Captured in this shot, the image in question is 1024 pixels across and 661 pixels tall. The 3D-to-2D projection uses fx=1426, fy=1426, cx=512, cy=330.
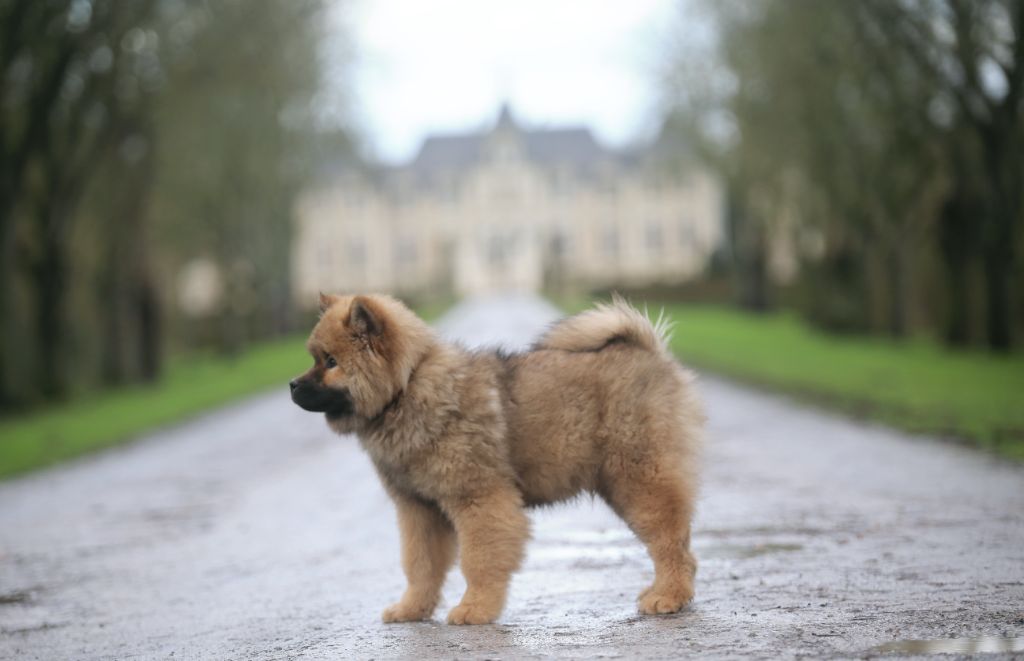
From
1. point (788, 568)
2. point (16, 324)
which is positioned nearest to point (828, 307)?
point (16, 324)

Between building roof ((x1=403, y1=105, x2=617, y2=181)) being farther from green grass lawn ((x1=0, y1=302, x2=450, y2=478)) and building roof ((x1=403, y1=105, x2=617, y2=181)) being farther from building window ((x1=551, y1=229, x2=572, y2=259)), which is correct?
green grass lawn ((x1=0, y1=302, x2=450, y2=478))

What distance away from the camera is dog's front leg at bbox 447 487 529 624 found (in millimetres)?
6758

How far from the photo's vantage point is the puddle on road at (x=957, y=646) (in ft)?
18.3

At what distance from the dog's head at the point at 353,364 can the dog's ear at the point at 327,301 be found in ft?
0.46

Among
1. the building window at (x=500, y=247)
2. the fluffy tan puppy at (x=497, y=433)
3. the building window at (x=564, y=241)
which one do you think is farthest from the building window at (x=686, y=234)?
the fluffy tan puppy at (x=497, y=433)

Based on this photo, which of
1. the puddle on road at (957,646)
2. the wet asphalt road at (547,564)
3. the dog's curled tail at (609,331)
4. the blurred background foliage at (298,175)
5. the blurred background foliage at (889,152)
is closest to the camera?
the puddle on road at (957,646)

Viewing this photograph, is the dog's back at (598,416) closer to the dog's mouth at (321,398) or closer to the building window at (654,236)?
the dog's mouth at (321,398)

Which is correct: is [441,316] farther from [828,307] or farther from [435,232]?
[435,232]

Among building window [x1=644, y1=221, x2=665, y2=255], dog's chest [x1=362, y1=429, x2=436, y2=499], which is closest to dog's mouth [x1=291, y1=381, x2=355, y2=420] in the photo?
dog's chest [x1=362, y1=429, x2=436, y2=499]

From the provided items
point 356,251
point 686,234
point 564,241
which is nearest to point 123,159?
point 564,241

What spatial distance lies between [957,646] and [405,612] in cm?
271

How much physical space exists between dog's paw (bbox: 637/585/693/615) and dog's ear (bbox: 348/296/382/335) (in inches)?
72.2

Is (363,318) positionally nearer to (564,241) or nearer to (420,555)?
(420,555)

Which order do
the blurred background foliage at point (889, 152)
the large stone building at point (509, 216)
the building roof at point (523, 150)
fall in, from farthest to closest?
the building roof at point (523, 150)
the large stone building at point (509, 216)
the blurred background foliage at point (889, 152)
